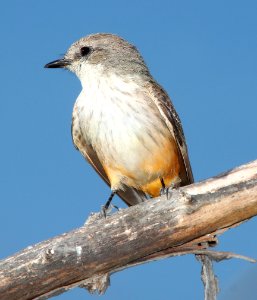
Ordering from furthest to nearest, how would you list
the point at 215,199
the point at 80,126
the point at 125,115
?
1. the point at 80,126
2. the point at 125,115
3. the point at 215,199

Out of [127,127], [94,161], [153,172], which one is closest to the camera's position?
[127,127]

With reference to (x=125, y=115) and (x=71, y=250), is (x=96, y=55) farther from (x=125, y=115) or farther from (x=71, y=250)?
(x=71, y=250)

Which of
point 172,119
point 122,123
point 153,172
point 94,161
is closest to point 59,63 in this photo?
point 94,161

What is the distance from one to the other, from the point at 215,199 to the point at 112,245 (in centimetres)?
105

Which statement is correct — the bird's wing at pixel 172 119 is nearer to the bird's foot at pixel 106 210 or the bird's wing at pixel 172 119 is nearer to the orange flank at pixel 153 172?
the orange flank at pixel 153 172

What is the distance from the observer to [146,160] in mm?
6250

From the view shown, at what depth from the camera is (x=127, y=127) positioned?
6.11 meters

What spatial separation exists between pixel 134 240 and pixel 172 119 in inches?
65.1

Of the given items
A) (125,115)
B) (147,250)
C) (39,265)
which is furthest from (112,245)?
(125,115)

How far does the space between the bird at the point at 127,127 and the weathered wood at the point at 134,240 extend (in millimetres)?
841

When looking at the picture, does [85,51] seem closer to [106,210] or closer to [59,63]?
[59,63]

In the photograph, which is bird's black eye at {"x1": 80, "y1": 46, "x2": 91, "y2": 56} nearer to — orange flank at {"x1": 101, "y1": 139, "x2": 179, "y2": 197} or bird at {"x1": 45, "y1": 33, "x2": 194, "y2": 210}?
bird at {"x1": 45, "y1": 33, "x2": 194, "y2": 210}

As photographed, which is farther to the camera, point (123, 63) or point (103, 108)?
point (123, 63)

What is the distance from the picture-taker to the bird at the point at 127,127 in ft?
20.3
